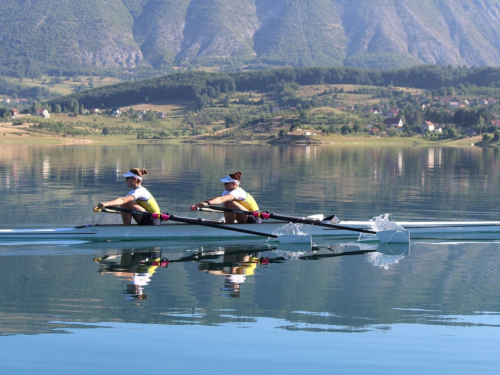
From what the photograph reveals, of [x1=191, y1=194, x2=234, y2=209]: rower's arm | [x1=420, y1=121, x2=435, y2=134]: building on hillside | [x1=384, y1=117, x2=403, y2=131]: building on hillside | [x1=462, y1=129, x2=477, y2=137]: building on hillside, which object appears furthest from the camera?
[x1=384, y1=117, x2=403, y2=131]: building on hillside

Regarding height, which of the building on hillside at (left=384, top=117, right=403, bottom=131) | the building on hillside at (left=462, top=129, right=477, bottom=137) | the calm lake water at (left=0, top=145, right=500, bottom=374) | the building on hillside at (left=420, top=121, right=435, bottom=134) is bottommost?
the calm lake water at (left=0, top=145, right=500, bottom=374)

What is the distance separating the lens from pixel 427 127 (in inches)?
6137

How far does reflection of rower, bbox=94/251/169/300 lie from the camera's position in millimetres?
13414

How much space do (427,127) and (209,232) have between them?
14394 centimetres

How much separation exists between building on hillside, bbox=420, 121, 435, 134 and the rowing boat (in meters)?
136

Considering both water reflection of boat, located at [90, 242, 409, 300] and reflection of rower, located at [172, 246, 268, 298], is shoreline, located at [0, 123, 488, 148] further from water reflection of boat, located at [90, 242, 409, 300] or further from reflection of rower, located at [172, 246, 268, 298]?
reflection of rower, located at [172, 246, 268, 298]

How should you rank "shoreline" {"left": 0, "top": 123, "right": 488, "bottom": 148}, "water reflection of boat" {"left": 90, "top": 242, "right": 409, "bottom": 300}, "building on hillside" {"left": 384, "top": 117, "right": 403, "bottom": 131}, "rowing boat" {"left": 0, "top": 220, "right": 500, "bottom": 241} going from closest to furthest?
1. "water reflection of boat" {"left": 90, "top": 242, "right": 409, "bottom": 300}
2. "rowing boat" {"left": 0, "top": 220, "right": 500, "bottom": 241}
3. "shoreline" {"left": 0, "top": 123, "right": 488, "bottom": 148}
4. "building on hillside" {"left": 384, "top": 117, "right": 403, "bottom": 131}

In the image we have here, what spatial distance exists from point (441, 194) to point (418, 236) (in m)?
14.6

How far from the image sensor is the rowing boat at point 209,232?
1744cm

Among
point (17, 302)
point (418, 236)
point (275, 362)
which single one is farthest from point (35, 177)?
point (275, 362)

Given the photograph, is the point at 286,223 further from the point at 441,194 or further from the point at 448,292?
the point at 441,194

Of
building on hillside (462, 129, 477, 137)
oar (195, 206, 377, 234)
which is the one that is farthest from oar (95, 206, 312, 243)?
building on hillside (462, 129, 477, 137)

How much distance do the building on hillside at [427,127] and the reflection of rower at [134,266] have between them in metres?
141

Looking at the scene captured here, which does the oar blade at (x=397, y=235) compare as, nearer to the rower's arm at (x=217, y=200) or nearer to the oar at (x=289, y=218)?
the oar at (x=289, y=218)
